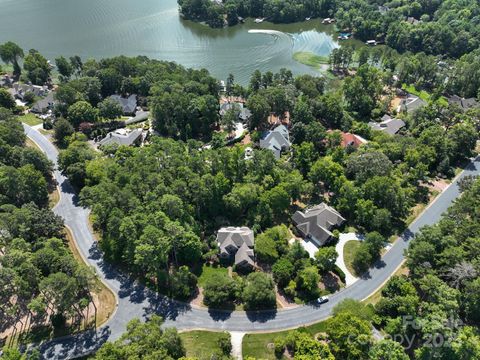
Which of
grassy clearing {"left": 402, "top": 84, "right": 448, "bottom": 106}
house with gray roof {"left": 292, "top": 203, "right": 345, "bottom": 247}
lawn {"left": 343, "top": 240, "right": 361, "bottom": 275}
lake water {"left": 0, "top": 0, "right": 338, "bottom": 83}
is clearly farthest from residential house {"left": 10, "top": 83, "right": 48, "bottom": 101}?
grassy clearing {"left": 402, "top": 84, "right": 448, "bottom": 106}

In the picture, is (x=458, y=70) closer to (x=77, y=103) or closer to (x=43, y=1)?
(x=77, y=103)

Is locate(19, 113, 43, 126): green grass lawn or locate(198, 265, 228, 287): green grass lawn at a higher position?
locate(19, 113, 43, 126): green grass lawn

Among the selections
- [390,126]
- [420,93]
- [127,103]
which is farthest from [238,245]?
[420,93]

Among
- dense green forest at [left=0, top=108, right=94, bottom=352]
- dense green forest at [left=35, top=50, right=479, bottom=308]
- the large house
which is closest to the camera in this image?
dense green forest at [left=0, top=108, right=94, bottom=352]

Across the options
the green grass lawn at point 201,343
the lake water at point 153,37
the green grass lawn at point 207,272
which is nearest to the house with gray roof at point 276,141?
the green grass lawn at point 207,272

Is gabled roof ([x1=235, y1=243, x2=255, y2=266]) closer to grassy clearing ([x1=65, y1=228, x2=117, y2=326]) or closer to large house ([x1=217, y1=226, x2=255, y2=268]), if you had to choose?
large house ([x1=217, y1=226, x2=255, y2=268])
